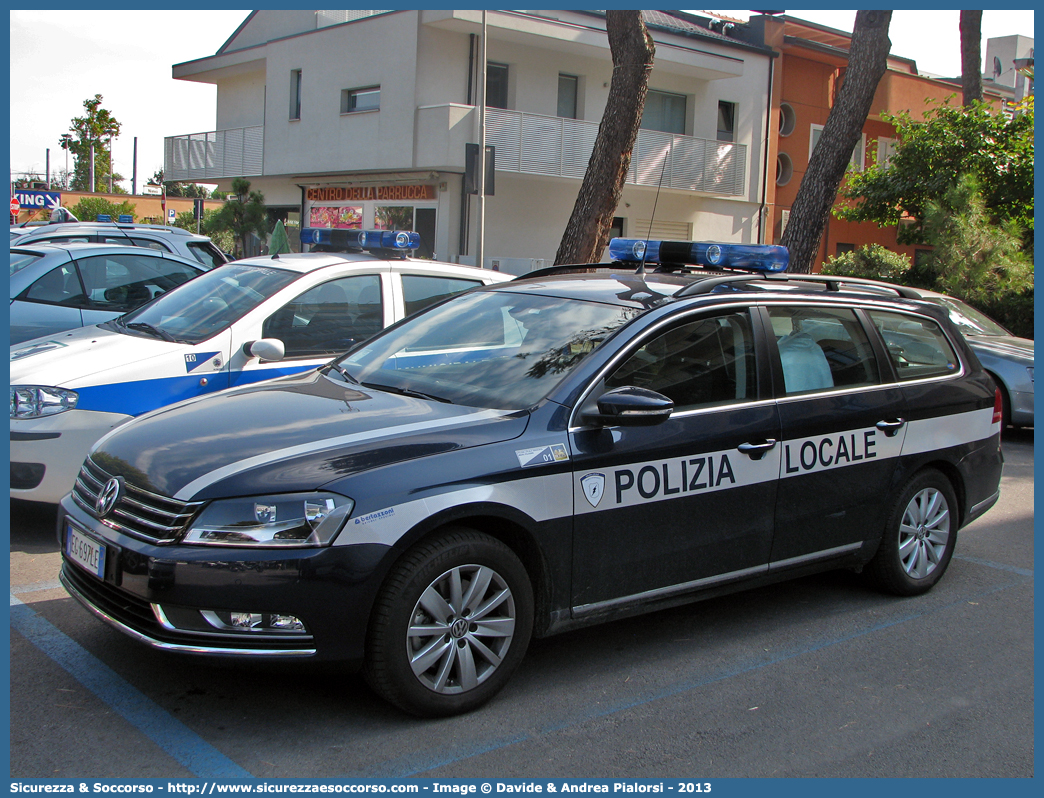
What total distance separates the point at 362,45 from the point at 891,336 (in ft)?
75.6

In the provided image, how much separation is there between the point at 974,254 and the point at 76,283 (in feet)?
50.0

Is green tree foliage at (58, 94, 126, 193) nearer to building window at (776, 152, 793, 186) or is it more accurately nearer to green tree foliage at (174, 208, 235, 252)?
green tree foliage at (174, 208, 235, 252)

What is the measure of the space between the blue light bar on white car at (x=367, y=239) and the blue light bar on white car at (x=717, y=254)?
7.91 ft

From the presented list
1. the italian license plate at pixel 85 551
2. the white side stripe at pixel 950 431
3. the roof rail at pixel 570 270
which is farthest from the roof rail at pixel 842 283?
the italian license plate at pixel 85 551

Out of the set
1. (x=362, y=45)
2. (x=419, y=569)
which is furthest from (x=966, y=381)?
(x=362, y=45)

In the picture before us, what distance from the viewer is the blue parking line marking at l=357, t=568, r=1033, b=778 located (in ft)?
10.6

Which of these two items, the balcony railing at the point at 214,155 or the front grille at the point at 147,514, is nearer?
the front grille at the point at 147,514

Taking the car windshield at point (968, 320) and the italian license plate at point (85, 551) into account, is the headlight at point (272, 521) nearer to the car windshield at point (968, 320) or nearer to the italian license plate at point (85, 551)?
the italian license plate at point (85, 551)

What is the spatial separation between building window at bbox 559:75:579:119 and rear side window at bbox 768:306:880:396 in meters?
23.0

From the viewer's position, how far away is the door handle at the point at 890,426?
492 centimetres

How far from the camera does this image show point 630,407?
Result: 150 inches

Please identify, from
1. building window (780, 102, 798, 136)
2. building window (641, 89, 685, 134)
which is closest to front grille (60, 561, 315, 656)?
building window (641, 89, 685, 134)

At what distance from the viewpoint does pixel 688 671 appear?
164 inches

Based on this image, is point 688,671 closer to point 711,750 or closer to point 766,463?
point 711,750
